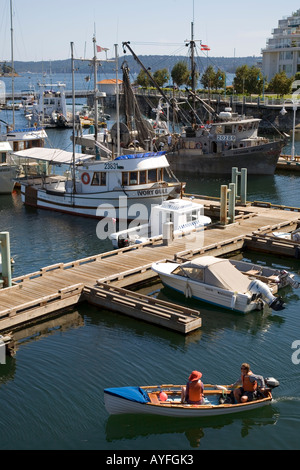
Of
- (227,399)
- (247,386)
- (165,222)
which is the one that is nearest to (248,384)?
(247,386)

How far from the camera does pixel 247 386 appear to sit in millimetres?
16375

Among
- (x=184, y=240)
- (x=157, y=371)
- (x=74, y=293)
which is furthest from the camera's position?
(x=184, y=240)

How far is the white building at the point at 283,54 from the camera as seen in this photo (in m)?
106

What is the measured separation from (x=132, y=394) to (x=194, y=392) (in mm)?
1613

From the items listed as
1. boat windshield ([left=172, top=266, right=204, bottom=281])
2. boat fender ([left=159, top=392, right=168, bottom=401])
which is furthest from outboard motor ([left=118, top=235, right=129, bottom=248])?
boat fender ([left=159, top=392, right=168, bottom=401])

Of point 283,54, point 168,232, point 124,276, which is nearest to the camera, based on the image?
point 124,276

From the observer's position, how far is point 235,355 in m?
19.7

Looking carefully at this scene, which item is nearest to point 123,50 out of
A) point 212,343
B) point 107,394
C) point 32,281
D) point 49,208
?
point 49,208

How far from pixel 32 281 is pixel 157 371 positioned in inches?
312

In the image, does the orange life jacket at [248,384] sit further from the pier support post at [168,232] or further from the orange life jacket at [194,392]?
the pier support post at [168,232]

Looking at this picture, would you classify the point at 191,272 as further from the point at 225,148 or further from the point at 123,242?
the point at 225,148

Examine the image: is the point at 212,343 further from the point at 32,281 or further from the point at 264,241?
the point at 264,241
